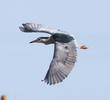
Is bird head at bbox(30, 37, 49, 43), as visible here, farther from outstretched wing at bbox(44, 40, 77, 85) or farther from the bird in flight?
outstretched wing at bbox(44, 40, 77, 85)

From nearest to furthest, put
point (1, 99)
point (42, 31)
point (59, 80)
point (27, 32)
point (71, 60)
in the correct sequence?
point (1, 99), point (59, 80), point (71, 60), point (42, 31), point (27, 32)

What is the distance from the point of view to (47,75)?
947cm

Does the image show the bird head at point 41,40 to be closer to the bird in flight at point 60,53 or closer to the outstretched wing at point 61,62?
the bird in flight at point 60,53

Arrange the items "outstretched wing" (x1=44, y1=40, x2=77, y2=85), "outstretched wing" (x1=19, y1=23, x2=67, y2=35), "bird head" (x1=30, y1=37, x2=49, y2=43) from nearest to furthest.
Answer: "outstretched wing" (x1=44, y1=40, x2=77, y2=85)
"outstretched wing" (x1=19, y1=23, x2=67, y2=35)
"bird head" (x1=30, y1=37, x2=49, y2=43)

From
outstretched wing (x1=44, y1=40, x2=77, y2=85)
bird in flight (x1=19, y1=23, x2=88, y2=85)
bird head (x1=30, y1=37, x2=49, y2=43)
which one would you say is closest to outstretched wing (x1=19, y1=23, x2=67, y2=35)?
bird in flight (x1=19, y1=23, x2=88, y2=85)

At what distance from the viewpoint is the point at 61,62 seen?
9891mm

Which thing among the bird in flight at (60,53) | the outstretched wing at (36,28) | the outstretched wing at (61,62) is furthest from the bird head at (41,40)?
the outstretched wing at (61,62)

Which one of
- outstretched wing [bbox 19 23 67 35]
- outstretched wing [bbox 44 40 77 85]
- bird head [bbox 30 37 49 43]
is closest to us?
outstretched wing [bbox 44 40 77 85]

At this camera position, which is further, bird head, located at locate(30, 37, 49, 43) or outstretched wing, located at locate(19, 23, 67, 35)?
bird head, located at locate(30, 37, 49, 43)

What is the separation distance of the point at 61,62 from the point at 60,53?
1.57 ft

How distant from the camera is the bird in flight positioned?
933 cm

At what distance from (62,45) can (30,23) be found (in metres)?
3.08

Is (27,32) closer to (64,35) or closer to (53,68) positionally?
(64,35)

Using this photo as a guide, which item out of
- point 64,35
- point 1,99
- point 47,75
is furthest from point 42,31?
point 1,99
